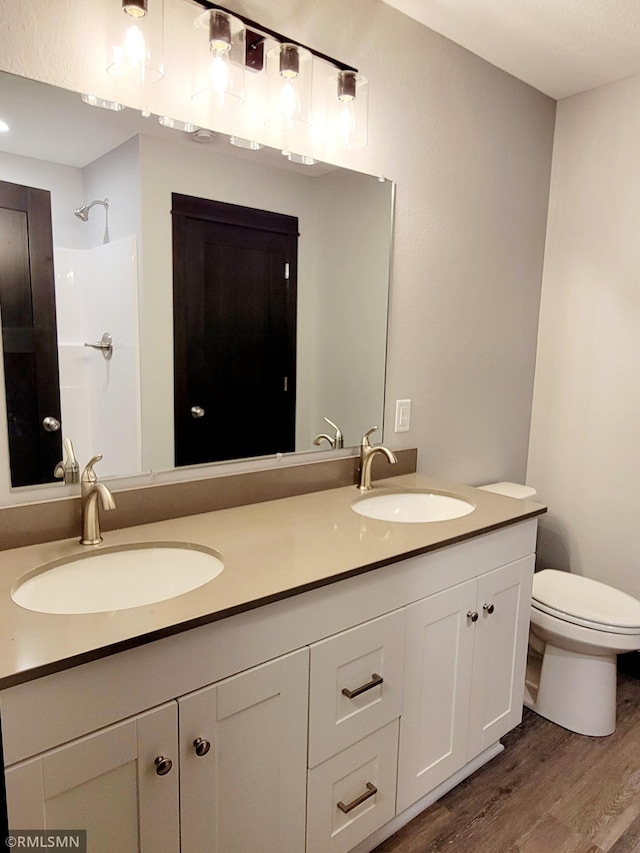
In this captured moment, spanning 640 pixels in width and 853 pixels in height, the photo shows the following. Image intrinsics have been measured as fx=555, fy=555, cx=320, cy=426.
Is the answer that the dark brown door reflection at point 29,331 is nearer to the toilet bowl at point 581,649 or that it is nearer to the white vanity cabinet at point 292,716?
the white vanity cabinet at point 292,716

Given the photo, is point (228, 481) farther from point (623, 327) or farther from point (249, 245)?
point (623, 327)

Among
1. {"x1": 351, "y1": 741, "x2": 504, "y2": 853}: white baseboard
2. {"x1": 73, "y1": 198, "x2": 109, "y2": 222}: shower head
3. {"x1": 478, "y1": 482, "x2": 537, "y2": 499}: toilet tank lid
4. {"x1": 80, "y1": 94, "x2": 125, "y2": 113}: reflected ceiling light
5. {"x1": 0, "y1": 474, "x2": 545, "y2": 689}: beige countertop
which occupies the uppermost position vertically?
{"x1": 80, "y1": 94, "x2": 125, "y2": 113}: reflected ceiling light

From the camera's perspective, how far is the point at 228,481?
1.59 metres

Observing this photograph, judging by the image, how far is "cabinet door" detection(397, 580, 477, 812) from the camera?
144 cm

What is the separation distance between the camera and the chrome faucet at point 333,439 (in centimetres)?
184

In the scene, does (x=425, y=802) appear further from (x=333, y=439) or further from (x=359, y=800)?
(x=333, y=439)

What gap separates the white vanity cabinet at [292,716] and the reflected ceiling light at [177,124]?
1.19 meters

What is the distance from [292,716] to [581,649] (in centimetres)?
124

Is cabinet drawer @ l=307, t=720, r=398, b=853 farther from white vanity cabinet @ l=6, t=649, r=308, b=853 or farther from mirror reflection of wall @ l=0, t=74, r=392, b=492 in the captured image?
mirror reflection of wall @ l=0, t=74, r=392, b=492

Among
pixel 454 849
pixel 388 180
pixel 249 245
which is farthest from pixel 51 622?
pixel 388 180

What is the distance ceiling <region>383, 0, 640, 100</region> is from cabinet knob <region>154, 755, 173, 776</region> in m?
2.11

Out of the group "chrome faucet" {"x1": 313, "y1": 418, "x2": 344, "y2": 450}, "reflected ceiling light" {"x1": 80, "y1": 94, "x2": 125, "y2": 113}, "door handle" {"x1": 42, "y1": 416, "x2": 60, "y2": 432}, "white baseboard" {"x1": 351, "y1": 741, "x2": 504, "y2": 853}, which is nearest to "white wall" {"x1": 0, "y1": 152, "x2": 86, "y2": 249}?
"reflected ceiling light" {"x1": 80, "y1": 94, "x2": 125, "y2": 113}

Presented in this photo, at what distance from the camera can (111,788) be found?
947 mm

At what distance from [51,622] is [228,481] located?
70 cm
